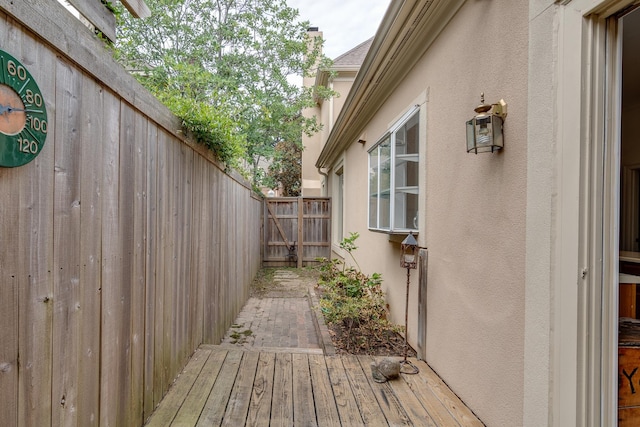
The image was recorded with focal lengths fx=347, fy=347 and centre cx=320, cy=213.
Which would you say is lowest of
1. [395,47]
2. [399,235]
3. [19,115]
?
[399,235]

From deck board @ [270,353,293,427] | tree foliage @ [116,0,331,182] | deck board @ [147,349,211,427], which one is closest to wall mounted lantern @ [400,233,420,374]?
deck board @ [270,353,293,427]

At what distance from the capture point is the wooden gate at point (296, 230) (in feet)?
31.3

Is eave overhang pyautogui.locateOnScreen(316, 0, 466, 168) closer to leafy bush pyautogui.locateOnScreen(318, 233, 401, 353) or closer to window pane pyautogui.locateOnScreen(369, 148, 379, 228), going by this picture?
window pane pyautogui.locateOnScreen(369, 148, 379, 228)

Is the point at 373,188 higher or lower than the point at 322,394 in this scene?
higher

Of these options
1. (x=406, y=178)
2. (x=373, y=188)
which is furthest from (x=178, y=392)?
(x=373, y=188)

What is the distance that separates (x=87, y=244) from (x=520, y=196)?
1.94 meters

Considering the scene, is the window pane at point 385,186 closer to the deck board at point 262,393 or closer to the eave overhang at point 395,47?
the eave overhang at point 395,47

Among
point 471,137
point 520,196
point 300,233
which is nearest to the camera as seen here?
point 520,196

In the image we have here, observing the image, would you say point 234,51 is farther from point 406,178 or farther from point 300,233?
point 406,178

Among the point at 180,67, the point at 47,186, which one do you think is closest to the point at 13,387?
the point at 47,186

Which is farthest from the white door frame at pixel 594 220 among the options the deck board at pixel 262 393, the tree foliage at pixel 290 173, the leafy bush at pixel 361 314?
the tree foliage at pixel 290 173

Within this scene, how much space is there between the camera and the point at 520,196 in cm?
171

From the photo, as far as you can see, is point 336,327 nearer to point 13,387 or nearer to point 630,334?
point 630,334

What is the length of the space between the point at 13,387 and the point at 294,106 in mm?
7875
